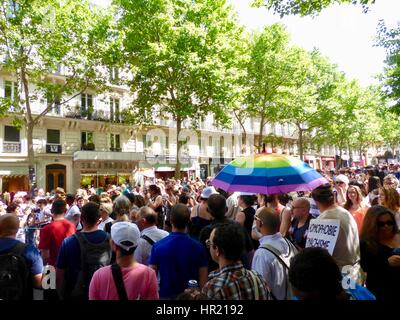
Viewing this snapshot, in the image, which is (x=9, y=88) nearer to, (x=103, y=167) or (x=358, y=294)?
(x=103, y=167)

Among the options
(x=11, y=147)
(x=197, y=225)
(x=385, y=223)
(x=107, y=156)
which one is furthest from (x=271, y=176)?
(x=107, y=156)

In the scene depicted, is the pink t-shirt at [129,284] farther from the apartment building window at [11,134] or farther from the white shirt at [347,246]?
the apartment building window at [11,134]

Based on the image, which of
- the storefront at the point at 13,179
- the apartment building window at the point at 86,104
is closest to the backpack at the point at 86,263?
the storefront at the point at 13,179

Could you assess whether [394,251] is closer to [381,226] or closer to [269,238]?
[381,226]

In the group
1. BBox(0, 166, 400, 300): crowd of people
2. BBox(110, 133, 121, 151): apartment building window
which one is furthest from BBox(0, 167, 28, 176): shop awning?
BBox(0, 166, 400, 300): crowd of people

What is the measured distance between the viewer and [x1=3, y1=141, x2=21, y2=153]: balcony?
955 inches

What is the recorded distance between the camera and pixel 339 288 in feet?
6.28

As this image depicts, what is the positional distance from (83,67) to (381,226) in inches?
794

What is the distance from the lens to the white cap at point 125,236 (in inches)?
111

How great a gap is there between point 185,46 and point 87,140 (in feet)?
42.9

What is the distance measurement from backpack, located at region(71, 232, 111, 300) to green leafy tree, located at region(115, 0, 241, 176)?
1851 centimetres

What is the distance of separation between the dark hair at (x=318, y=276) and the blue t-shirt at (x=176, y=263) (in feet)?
5.25

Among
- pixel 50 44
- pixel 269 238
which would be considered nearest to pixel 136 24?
pixel 50 44

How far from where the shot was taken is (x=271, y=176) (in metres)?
5.01
